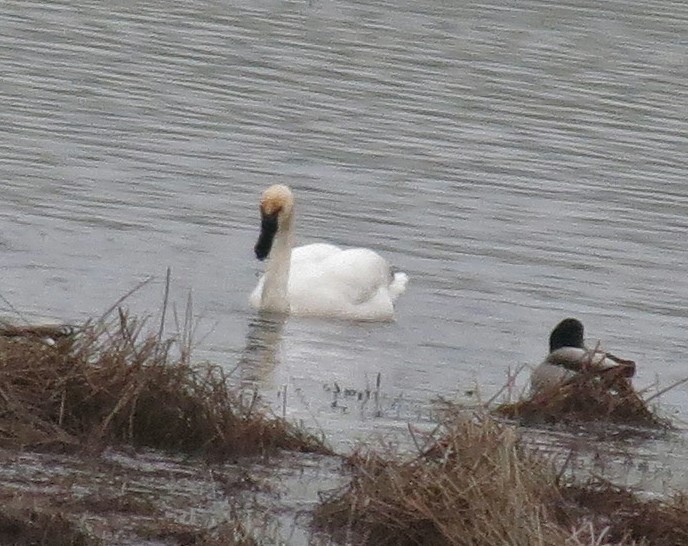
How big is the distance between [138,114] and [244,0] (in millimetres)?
8528

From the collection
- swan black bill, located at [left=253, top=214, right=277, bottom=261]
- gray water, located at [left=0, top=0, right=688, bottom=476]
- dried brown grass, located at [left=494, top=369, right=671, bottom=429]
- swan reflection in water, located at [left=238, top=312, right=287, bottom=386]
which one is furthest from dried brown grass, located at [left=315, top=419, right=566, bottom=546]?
swan black bill, located at [left=253, top=214, right=277, bottom=261]

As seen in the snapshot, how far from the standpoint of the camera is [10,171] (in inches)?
668

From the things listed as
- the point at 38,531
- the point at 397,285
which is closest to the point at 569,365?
the point at 397,285

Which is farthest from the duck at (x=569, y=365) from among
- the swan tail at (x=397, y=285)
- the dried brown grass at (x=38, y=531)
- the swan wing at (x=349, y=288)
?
the dried brown grass at (x=38, y=531)

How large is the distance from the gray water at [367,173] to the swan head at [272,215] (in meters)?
0.32

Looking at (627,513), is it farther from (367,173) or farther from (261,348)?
(367,173)

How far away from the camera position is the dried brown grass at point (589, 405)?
9.55 m

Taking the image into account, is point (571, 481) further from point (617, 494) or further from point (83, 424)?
point (83, 424)

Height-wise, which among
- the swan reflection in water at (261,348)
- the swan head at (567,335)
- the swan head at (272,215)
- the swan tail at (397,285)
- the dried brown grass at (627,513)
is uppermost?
the swan head at (272,215)

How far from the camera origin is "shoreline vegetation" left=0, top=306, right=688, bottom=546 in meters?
6.53

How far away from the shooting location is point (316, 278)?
14.4 metres

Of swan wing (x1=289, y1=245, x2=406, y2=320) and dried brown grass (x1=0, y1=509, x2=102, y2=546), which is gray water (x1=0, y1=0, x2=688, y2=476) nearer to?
swan wing (x1=289, y1=245, x2=406, y2=320)

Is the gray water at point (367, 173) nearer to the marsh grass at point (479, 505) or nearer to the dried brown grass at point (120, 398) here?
the dried brown grass at point (120, 398)

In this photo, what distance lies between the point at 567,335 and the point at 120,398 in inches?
148
